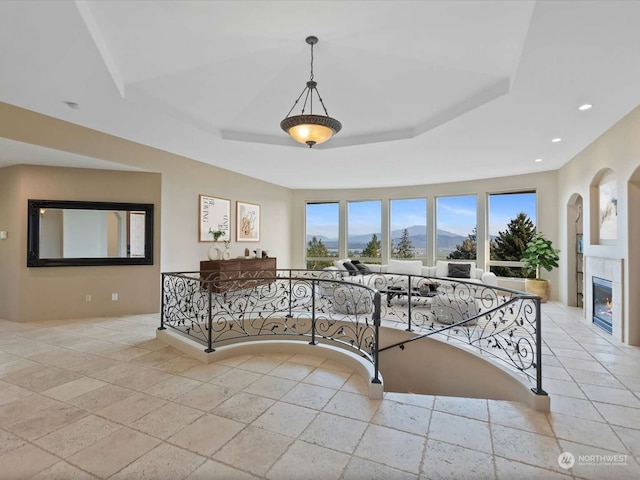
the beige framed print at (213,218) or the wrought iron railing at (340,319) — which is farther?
the beige framed print at (213,218)

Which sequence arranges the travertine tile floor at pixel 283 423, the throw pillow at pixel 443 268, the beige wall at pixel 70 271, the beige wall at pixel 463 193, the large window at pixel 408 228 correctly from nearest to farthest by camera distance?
the travertine tile floor at pixel 283 423 < the beige wall at pixel 70 271 < the beige wall at pixel 463 193 < the throw pillow at pixel 443 268 < the large window at pixel 408 228

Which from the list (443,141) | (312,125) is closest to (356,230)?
(443,141)

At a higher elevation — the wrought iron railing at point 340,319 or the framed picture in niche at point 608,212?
the framed picture in niche at point 608,212

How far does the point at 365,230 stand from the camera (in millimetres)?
10062

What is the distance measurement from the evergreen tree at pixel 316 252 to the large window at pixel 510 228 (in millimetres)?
4806

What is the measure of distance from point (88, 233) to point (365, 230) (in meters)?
7.15

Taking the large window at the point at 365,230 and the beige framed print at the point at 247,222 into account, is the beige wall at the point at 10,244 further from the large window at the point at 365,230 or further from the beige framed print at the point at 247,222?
the large window at the point at 365,230

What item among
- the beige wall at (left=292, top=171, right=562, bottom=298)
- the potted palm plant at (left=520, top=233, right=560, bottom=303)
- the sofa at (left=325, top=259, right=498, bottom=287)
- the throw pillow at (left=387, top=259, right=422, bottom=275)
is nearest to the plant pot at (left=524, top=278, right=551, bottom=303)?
the potted palm plant at (left=520, top=233, right=560, bottom=303)

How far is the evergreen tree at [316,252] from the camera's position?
408 inches

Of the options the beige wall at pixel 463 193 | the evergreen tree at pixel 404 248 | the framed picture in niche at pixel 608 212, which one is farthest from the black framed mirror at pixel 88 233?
the framed picture in niche at pixel 608 212

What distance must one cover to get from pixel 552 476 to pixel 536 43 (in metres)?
3.19

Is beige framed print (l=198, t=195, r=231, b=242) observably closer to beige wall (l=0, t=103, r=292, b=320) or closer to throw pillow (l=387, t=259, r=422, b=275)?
beige wall (l=0, t=103, r=292, b=320)

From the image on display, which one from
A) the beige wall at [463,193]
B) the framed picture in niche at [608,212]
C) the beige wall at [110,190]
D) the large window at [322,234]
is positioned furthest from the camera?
the large window at [322,234]

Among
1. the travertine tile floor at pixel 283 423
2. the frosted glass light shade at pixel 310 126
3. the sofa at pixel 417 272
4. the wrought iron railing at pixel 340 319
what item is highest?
the frosted glass light shade at pixel 310 126
